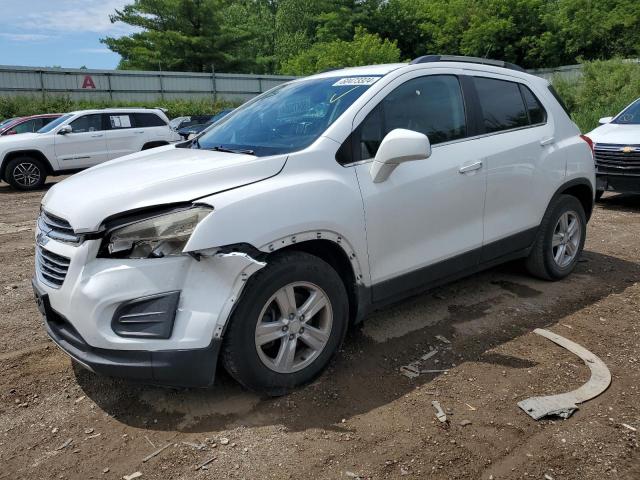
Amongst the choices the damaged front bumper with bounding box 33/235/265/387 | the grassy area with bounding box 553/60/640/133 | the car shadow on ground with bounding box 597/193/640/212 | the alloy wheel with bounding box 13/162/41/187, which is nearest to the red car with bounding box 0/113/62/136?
the alloy wheel with bounding box 13/162/41/187

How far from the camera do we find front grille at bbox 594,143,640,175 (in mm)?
7953

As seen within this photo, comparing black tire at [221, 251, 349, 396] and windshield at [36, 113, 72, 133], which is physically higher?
windshield at [36, 113, 72, 133]

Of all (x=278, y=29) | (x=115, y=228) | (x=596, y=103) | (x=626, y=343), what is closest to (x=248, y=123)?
(x=115, y=228)

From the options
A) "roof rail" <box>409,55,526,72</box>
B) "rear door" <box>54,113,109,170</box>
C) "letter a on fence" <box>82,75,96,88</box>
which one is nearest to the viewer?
"roof rail" <box>409,55,526,72</box>

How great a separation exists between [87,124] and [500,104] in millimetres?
11758

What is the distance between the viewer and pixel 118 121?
550 inches

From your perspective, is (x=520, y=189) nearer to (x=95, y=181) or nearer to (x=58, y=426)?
(x=95, y=181)

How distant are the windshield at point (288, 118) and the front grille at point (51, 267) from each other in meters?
1.19

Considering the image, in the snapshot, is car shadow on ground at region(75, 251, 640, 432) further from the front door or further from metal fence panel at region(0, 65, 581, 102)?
metal fence panel at region(0, 65, 581, 102)

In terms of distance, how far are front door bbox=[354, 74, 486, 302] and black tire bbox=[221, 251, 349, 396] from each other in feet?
1.14

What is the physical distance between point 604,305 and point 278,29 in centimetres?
5633

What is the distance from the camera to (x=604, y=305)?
440cm

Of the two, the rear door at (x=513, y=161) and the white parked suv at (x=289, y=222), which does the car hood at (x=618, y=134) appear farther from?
the white parked suv at (x=289, y=222)

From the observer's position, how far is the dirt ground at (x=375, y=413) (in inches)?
100
